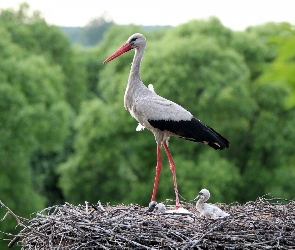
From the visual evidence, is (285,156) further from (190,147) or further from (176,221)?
(176,221)

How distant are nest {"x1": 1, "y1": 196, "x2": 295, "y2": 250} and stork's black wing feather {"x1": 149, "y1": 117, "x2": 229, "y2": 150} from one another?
1.38 metres

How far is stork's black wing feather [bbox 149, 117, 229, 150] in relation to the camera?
8930 millimetres

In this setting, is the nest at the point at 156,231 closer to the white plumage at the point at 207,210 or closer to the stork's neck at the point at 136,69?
the white plumage at the point at 207,210

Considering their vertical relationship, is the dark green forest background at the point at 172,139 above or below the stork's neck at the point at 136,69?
below

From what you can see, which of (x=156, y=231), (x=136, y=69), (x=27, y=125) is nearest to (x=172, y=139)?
(x=27, y=125)

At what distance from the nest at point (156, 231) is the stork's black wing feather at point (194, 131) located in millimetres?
1378

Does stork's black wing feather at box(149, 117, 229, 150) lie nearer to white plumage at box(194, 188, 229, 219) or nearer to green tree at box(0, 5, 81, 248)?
white plumage at box(194, 188, 229, 219)

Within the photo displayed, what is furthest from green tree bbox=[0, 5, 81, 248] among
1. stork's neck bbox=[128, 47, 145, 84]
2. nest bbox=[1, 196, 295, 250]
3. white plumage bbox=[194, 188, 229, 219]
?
nest bbox=[1, 196, 295, 250]

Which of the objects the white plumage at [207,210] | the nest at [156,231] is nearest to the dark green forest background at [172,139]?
the white plumage at [207,210]

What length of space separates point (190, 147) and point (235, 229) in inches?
801

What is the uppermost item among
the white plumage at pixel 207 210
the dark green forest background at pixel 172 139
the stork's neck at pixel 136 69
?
the stork's neck at pixel 136 69

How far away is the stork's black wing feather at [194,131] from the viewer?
8.93m

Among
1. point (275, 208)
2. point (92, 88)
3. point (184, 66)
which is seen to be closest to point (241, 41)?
point (184, 66)

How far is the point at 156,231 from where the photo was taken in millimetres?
7027
